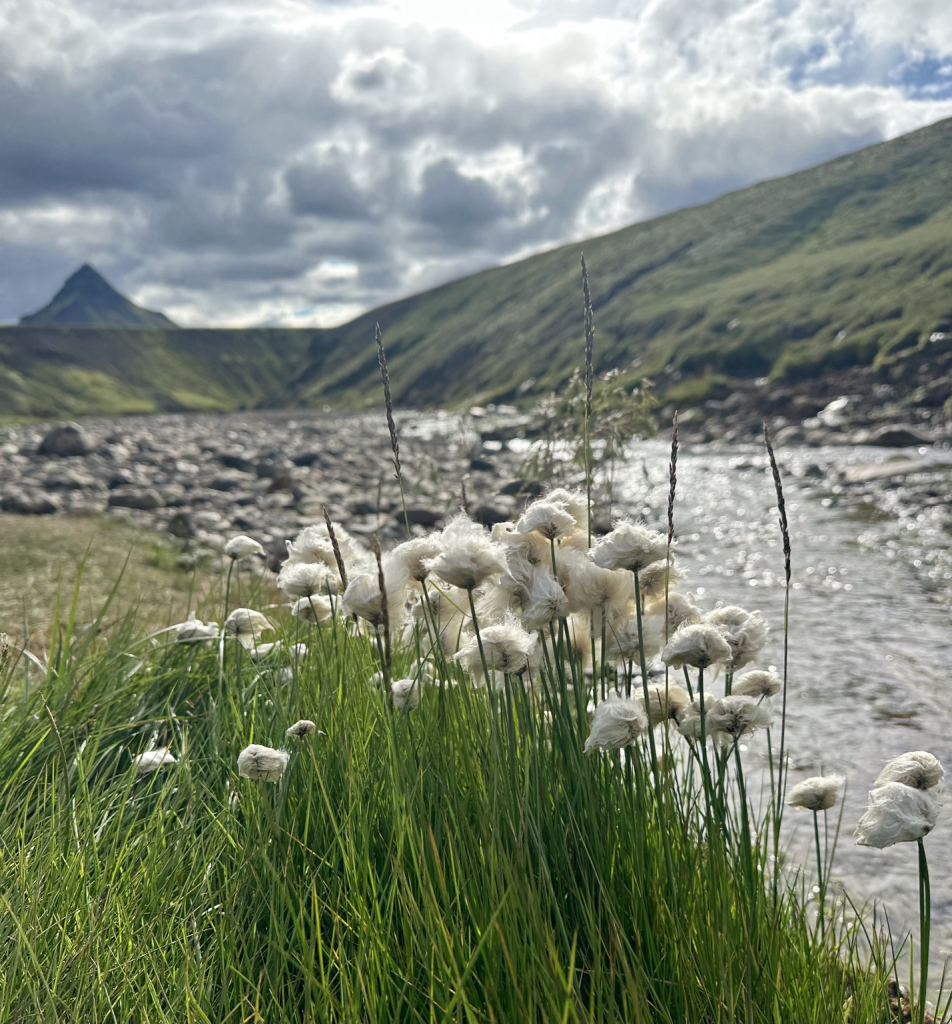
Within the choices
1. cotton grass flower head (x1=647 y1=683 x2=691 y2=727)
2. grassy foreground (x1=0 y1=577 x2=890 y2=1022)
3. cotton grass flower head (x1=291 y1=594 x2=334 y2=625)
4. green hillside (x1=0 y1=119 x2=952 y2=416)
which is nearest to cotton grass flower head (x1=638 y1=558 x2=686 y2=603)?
cotton grass flower head (x1=647 y1=683 x2=691 y2=727)

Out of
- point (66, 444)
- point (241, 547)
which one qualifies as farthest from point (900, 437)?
point (241, 547)

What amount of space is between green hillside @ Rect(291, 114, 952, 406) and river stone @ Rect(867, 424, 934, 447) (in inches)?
665

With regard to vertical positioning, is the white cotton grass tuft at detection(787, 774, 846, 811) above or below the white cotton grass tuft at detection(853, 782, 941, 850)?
below

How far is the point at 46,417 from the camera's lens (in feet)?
497

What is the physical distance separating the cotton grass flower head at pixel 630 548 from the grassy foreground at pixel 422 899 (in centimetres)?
56

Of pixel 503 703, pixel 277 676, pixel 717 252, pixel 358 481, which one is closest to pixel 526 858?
pixel 503 703

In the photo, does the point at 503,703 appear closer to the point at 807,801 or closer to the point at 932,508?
the point at 807,801

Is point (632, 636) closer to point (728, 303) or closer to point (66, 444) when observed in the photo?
point (66, 444)

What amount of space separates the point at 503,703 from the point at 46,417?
170919 mm

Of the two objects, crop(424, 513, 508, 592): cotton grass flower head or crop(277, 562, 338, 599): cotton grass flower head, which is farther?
crop(277, 562, 338, 599): cotton grass flower head

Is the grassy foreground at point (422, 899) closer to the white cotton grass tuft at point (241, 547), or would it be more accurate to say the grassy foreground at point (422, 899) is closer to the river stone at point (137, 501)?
the white cotton grass tuft at point (241, 547)

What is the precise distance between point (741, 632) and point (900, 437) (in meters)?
39.5

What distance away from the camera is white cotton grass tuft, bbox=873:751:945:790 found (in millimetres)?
2020

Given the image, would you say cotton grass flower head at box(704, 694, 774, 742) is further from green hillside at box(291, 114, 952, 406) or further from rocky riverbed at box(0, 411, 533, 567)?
green hillside at box(291, 114, 952, 406)
